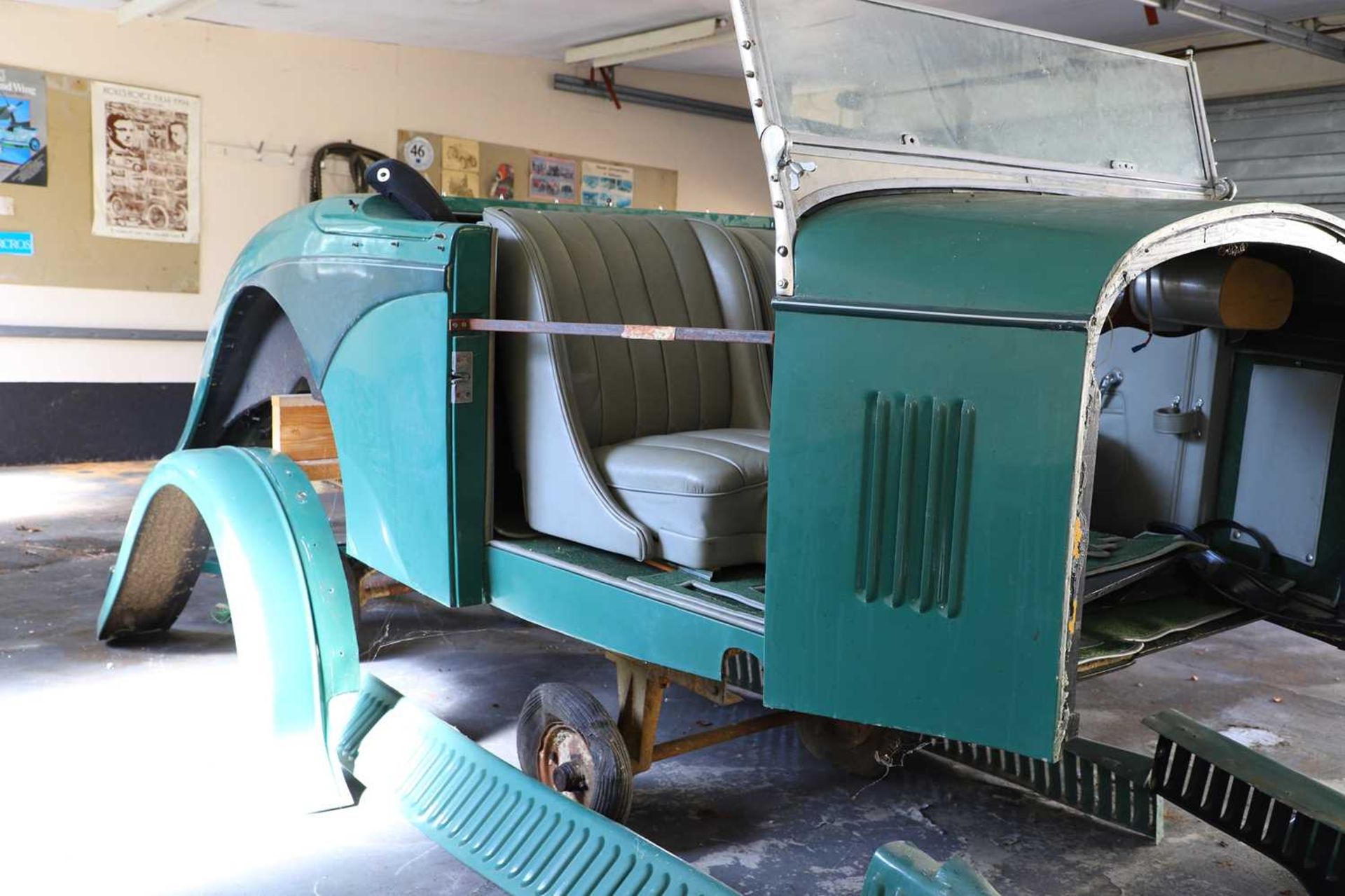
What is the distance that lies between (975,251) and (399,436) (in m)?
1.52

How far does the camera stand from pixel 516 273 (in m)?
2.69

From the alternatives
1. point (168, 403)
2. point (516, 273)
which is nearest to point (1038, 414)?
point (516, 273)

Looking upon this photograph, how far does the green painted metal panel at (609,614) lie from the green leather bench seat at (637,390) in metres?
0.11

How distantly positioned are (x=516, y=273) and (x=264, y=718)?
1.30 metres

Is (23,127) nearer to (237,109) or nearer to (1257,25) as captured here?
(237,109)

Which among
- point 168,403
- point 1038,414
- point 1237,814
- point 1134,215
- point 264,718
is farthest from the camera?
point 168,403

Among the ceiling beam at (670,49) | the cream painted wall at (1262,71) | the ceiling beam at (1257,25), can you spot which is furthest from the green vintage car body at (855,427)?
the cream painted wall at (1262,71)

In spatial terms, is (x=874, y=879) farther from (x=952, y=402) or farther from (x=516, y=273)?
(x=516, y=273)

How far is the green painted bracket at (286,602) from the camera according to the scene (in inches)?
112

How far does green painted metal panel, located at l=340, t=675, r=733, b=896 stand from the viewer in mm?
2219

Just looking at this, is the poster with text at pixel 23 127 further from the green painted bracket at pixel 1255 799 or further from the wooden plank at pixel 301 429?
the green painted bracket at pixel 1255 799

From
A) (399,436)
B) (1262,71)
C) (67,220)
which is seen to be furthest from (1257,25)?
(67,220)

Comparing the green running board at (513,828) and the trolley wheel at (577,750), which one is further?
the trolley wheel at (577,750)

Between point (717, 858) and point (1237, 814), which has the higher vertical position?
point (1237, 814)
